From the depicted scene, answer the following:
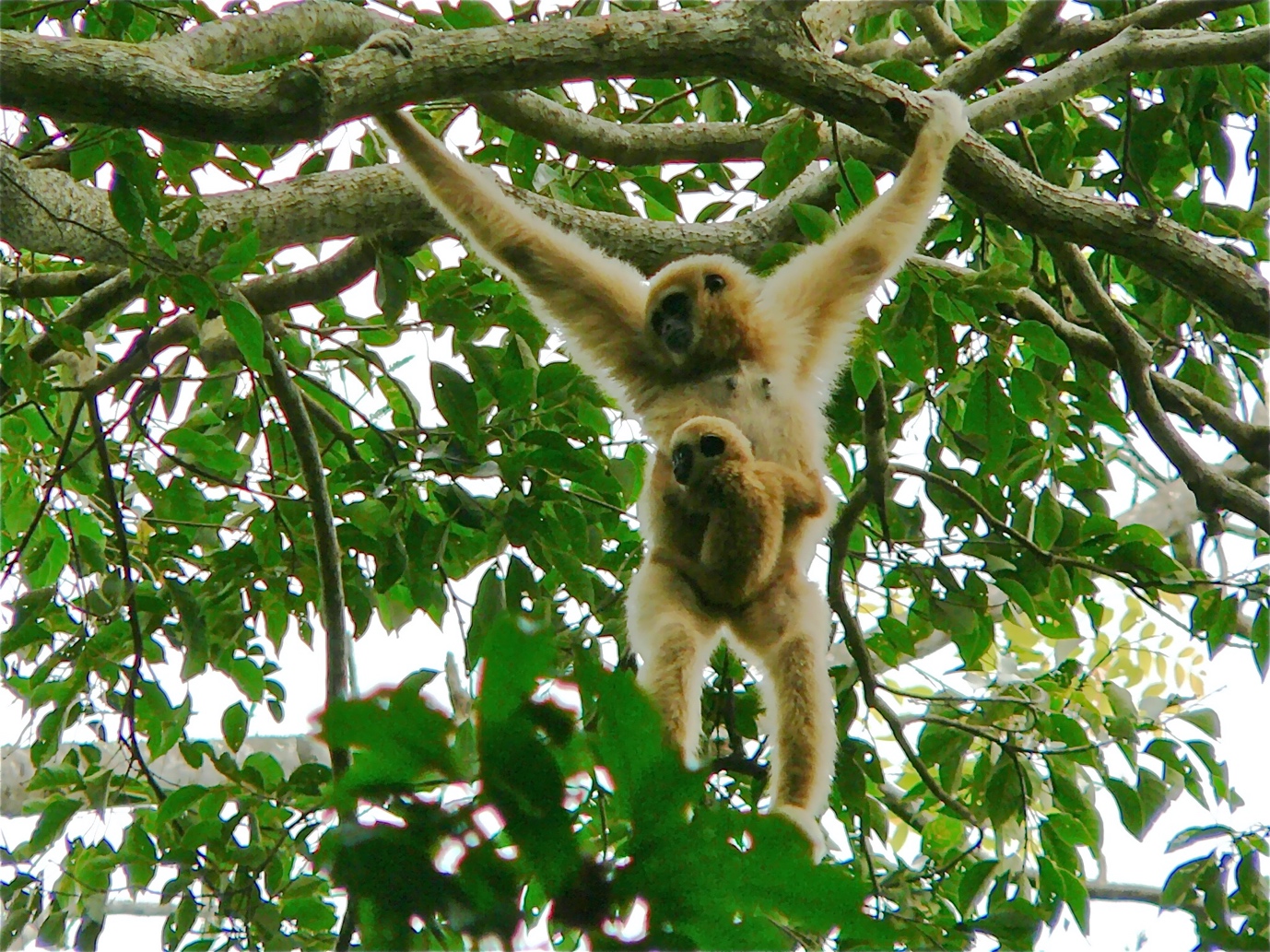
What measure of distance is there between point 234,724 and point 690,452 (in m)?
2.07

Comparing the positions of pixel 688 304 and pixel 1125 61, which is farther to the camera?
pixel 688 304

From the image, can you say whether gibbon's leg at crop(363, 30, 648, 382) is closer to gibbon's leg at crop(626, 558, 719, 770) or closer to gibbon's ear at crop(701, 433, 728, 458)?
gibbon's ear at crop(701, 433, 728, 458)

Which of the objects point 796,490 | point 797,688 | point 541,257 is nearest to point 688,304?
point 541,257

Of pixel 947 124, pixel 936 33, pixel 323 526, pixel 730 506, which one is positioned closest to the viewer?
pixel 947 124

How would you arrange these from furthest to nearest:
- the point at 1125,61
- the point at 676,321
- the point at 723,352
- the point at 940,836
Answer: the point at 940,836, the point at 723,352, the point at 676,321, the point at 1125,61

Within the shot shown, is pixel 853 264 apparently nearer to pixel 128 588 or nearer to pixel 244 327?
pixel 244 327

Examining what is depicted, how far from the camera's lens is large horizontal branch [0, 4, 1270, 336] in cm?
250

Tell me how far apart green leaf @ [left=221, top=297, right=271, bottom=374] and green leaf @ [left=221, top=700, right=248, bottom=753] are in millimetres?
1725

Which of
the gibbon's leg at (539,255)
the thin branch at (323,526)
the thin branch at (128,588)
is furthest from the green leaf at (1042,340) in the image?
the thin branch at (128,588)

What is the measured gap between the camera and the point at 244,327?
3170 mm

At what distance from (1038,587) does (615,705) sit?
3793mm

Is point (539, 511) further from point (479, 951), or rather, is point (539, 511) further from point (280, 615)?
point (479, 951)

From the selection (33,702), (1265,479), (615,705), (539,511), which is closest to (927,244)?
(1265,479)

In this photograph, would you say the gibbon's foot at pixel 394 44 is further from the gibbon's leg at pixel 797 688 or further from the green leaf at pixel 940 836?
the green leaf at pixel 940 836
